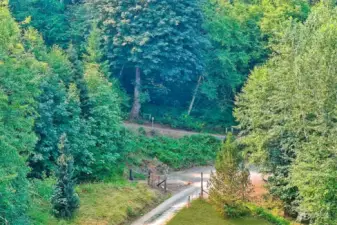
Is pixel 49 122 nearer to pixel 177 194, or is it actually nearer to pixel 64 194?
pixel 64 194

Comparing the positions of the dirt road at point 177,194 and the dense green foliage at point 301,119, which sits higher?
the dense green foliage at point 301,119

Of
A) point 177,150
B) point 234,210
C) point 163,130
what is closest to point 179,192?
point 234,210

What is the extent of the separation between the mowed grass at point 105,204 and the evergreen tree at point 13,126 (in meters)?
2.19

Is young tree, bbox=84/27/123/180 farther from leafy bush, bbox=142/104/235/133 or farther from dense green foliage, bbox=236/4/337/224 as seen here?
leafy bush, bbox=142/104/235/133

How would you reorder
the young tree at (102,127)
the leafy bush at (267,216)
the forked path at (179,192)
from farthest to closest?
the young tree at (102,127), the leafy bush at (267,216), the forked path at (179,192)

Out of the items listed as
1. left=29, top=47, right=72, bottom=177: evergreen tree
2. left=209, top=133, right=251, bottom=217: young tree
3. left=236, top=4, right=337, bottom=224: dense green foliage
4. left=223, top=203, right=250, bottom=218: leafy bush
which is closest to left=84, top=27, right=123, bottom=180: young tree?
left=29, top=47, right=72, bottom=177: evergreen tree

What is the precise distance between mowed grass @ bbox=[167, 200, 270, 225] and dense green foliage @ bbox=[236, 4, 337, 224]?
343cm

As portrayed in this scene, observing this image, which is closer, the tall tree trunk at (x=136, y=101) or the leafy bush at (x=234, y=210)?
the leafy bush at (x=234, y=210)

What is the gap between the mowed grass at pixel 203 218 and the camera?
2709 cm

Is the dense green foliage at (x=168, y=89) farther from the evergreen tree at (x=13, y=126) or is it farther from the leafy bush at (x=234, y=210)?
the leafy bush at (x=234, y=210)

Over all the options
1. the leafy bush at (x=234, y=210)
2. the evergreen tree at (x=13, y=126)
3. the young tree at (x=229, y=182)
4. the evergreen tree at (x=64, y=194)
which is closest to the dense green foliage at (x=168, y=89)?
the evergreen tree at (x=13, y=126)

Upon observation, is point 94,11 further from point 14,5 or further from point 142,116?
point 142,116

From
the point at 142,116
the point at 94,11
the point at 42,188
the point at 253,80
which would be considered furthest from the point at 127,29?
the point at 42,188

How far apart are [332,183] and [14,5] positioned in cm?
3193
